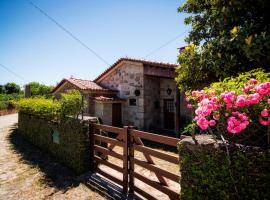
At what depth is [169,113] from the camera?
15.4 metres

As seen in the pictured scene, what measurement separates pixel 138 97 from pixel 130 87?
1.05 m

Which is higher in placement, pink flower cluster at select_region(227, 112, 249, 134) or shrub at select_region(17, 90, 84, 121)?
shrub at select_region(17, 90, 84, 121)

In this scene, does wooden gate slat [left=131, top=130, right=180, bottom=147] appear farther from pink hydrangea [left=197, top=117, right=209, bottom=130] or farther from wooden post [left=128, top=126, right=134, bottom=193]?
pink hydrangea [left=197, top=117, right=209, bottom=130]

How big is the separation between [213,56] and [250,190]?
166 inches

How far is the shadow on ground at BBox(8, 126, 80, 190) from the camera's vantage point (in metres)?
6.19

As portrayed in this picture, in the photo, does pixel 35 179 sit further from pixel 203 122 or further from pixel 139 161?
pixel 203 122

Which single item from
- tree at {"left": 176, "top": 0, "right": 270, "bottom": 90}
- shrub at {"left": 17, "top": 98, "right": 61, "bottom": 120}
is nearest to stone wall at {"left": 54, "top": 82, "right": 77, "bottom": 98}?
shrub at {"left": 17, "top": 98, "right": 61, "bottom": 120}

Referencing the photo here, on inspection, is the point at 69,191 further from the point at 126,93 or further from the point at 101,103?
the point at 126,93

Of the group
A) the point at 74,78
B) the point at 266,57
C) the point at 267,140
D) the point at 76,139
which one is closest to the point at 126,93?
the point at 74,78

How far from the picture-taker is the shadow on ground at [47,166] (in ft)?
20.3

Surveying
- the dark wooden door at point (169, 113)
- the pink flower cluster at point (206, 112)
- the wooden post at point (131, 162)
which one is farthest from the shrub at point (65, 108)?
the dark wooden door at point (169, 113)

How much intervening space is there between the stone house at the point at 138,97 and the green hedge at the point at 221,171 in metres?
10.5

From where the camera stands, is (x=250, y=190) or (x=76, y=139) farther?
(x=76, y=139)

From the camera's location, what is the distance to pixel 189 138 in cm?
369
